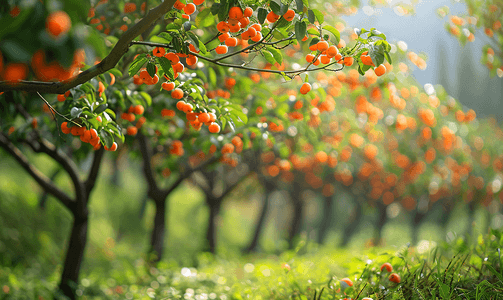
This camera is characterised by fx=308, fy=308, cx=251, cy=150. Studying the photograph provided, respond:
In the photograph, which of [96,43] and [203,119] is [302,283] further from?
[96,43]

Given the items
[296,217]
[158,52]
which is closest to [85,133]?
[158,52]

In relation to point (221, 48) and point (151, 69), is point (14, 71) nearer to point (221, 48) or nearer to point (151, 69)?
point (151, 69)

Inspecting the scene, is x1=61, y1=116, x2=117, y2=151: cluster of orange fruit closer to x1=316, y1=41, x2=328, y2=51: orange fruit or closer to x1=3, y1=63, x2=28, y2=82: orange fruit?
x1=3, y1=63, x2=28, y2=82: orange fruit

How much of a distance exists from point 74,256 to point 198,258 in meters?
3.00

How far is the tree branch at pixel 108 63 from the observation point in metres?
1.78

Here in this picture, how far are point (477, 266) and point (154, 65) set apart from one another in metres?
3.44

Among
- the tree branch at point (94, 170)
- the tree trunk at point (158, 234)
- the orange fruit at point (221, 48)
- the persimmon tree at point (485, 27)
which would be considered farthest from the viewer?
the tree trunk at point (158, 234)

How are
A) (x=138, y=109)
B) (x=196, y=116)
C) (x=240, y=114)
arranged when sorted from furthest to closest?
(x=138, y=109) → (x=240, y=114) → (x=196, y=116)

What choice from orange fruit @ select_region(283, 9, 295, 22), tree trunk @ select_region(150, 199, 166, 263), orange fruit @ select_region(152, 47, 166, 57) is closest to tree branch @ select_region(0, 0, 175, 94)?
orange fruit @ select_region(152, 47, 166, 57)

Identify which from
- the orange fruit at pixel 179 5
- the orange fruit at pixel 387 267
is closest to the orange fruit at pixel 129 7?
the orange fruit at pixel 179 5

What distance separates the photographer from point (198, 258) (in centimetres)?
676

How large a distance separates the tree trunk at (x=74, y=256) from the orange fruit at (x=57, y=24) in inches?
151

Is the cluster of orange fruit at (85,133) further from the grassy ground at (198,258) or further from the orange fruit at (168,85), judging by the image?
the grassy ground at (198,258)

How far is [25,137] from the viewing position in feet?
11.4
